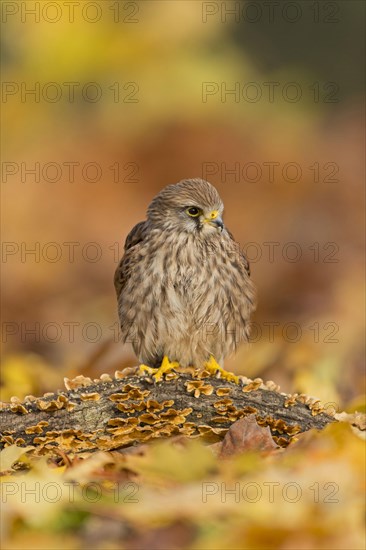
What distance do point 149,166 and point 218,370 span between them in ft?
24.5

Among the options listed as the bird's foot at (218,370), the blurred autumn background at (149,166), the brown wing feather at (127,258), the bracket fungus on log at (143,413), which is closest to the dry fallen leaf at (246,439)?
the bracket fungus on log at (143,413)

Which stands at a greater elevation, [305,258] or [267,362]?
[305,258]

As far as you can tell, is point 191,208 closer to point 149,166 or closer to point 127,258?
point 127,258

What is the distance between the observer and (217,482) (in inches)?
101

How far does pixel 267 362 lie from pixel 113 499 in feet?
13.0

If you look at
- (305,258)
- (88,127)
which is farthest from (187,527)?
(88,127)

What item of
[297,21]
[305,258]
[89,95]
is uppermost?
[297,21]

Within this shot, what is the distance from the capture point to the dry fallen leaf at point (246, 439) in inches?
127

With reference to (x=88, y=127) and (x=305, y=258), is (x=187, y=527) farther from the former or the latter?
(x=88, y=127)

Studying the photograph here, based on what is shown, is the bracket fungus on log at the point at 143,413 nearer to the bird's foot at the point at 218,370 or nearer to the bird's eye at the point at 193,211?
the bird's foot at the point at 218,370

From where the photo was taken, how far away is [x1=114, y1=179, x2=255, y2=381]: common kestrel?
5375mm

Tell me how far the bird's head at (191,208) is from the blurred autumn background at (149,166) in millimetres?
2077

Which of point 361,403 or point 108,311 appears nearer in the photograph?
point 361,403

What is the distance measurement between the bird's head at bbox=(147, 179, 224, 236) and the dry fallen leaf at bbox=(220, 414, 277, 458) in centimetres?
226
